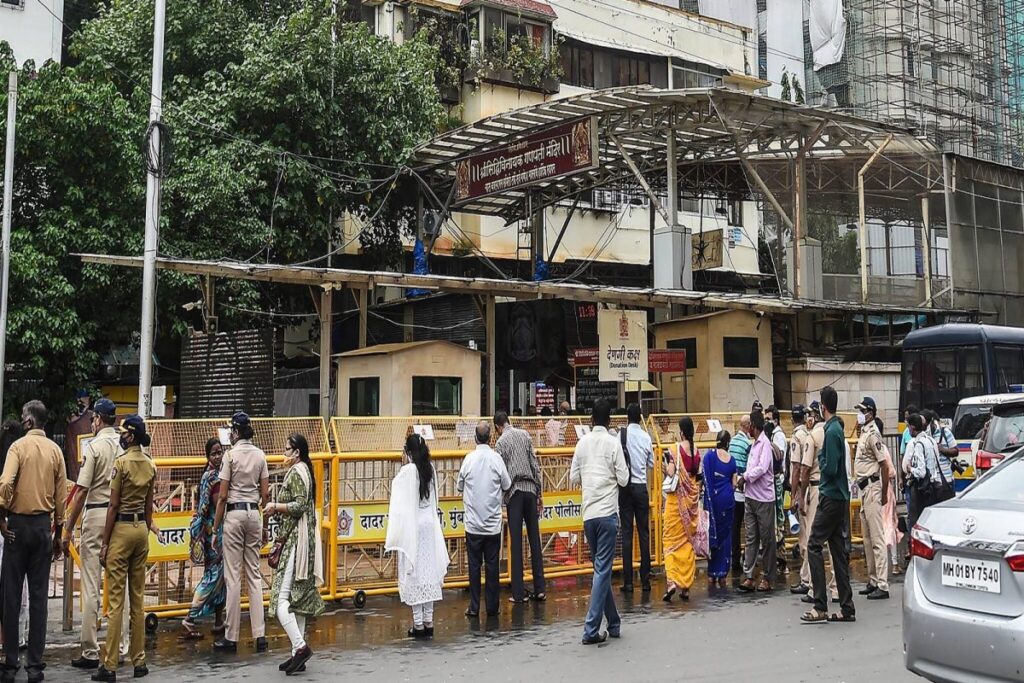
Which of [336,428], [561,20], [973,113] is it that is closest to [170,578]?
[336,428]

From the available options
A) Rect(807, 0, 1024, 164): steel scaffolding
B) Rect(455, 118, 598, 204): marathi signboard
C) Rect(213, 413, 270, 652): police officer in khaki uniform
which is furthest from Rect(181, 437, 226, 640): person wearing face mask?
Rect(807, 0, 1024, 164): steel scaffolding

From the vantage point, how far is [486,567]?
1017 centimetres

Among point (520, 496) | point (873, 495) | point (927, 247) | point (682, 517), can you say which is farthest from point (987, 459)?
point (927, 247)

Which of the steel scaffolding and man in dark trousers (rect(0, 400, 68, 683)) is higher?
the steel scaffolding

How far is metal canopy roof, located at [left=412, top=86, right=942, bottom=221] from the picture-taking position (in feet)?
64.9

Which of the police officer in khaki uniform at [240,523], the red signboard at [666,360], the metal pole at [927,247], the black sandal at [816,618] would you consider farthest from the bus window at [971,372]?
the police officer in khaki uniform at [240,523]

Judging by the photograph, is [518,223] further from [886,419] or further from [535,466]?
[535,466]

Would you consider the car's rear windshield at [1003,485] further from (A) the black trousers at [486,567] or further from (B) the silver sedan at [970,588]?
(A) the black trousers at [486,567]

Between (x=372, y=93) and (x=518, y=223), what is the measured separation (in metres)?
7.79

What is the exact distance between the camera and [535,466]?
10.8 meters

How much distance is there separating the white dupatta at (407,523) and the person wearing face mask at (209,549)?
1561mm

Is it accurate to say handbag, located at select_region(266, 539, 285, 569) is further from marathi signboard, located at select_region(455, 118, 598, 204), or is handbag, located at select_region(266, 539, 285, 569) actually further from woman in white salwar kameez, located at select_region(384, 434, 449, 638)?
marathi signboard, located at select_region(455, 118, 598, 204)

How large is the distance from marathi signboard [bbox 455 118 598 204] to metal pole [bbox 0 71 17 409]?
8941 mm

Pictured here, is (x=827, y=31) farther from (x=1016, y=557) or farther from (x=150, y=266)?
(x=1016, y=557)
